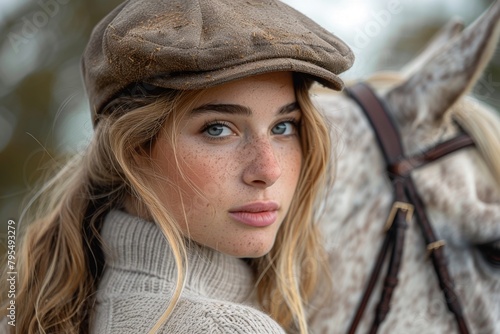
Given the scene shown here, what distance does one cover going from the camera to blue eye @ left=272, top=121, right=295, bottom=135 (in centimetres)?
150

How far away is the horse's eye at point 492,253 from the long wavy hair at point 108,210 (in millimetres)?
511

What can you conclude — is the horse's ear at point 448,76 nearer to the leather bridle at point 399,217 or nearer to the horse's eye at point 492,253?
the leather bridle at point 399,217

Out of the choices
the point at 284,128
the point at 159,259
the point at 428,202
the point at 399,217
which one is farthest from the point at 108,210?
the point at 428,202

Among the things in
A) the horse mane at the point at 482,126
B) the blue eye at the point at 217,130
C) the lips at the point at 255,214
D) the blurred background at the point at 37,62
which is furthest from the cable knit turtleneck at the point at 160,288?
the blurred background at the point at 37,62

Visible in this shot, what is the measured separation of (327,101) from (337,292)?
2.11 feet

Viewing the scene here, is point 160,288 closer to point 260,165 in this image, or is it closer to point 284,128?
point 260,165

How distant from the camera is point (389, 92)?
216 centimetres

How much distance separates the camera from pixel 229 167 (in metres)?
1.38

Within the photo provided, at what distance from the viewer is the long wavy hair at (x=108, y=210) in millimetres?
1402

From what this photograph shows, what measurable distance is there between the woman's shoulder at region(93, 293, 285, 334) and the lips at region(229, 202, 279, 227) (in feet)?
0.61

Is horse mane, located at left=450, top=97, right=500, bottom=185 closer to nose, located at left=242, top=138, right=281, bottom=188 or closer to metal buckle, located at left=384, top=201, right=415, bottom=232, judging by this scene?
metal buckle, located at left=384, top=201, right=415, bottom=232

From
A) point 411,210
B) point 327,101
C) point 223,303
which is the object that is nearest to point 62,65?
point 327,101

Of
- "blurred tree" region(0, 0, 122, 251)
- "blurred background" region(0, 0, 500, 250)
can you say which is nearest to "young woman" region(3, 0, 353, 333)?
"blurred background" region(0, 0, 500, 250)

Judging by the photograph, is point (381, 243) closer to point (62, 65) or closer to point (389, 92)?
point (389, 92)
